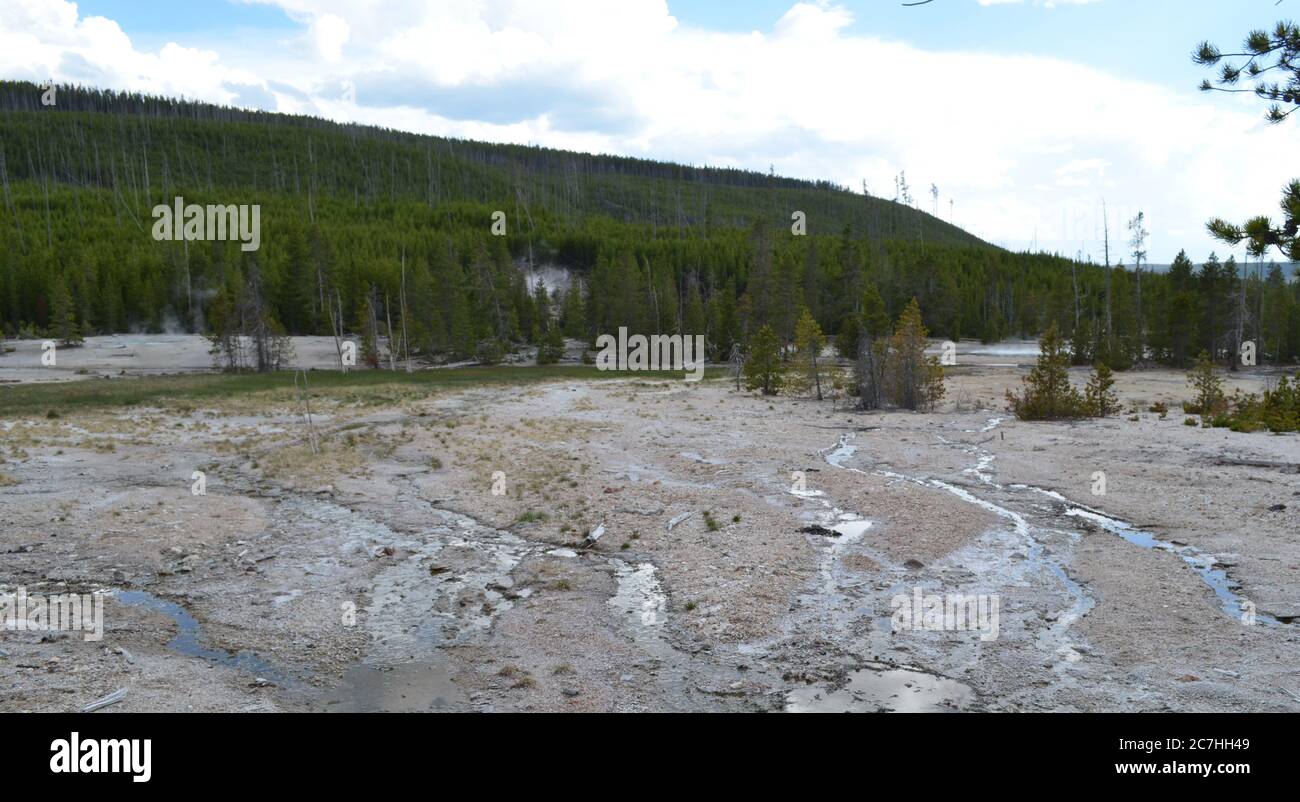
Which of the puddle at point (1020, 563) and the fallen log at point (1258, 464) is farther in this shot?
the fallen log at point (1258, 464)

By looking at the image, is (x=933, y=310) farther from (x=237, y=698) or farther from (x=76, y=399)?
(x=237, y=698)

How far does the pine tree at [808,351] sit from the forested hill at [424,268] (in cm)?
871

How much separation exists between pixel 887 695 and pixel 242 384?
53.0 meters

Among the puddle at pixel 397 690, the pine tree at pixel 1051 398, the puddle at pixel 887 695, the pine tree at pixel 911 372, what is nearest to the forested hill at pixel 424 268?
the pine tree at pixel 911 372

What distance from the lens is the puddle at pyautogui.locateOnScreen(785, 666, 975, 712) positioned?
10.7 metres

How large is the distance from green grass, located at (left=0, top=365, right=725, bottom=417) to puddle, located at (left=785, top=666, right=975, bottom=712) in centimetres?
3707

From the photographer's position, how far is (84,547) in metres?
17.9

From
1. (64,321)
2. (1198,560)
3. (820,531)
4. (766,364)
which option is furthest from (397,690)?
(64,321)

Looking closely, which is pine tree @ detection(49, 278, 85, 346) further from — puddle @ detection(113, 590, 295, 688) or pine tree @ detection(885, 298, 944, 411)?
puddle @ detection(113, 590, 295, 688)

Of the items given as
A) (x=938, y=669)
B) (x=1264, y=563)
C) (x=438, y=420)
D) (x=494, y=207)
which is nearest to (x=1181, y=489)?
(x=1264, y=563)

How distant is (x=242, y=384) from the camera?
56.0 m

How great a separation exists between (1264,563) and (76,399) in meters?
48.1

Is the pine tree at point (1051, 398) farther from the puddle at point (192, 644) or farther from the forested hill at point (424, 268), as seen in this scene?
the puddle at point (192, 644)

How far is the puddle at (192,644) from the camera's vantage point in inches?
474
